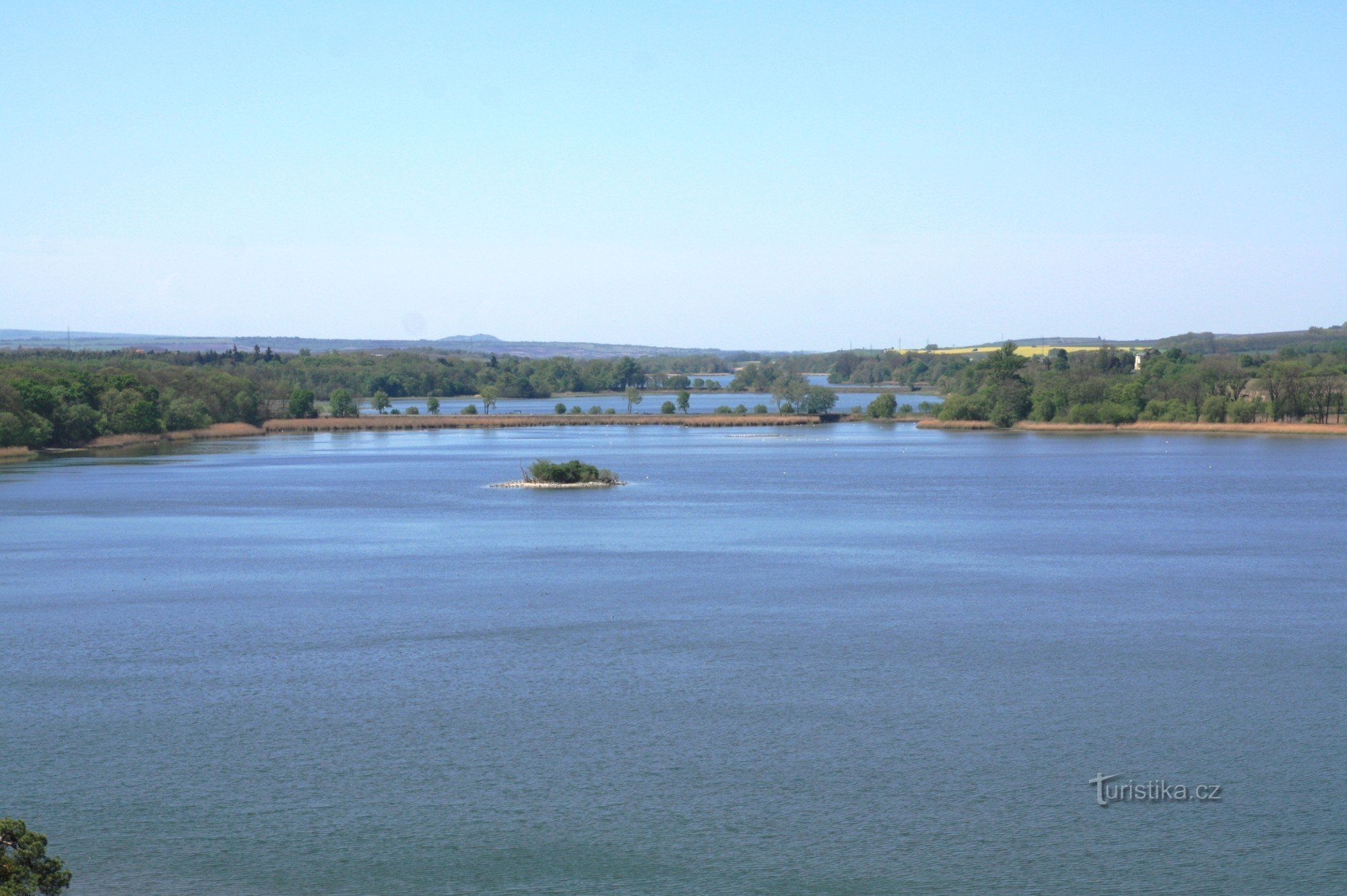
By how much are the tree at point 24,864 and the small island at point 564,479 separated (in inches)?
2054

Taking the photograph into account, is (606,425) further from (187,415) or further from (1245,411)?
(1245,411)

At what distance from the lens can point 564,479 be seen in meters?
64.8

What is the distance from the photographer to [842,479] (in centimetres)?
6944

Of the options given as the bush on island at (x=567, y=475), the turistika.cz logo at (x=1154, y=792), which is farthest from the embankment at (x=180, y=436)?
the turistika.cz logo at (x=1154, y=792)

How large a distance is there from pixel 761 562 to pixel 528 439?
287 feet

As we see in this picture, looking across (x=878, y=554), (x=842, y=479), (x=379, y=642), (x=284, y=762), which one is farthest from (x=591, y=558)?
(x=842, y=479)

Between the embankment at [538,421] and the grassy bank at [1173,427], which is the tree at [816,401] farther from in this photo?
the grassy bank at [1173,427]

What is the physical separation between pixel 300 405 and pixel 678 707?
131292 mm

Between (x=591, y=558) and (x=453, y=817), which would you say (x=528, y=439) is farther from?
(x=453, y=817)

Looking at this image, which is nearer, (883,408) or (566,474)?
(566,474)

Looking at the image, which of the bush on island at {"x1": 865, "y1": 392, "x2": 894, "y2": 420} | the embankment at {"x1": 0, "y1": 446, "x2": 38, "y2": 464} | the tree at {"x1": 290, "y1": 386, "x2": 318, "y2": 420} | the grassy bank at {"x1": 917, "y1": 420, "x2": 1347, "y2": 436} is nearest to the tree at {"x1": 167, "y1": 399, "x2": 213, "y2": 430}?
the tree at {"x1": 290, "y1": 386, "x2": 318, "y2": 420}

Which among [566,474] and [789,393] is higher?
[789,393]

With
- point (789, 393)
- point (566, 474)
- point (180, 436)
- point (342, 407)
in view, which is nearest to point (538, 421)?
point (342, 407)

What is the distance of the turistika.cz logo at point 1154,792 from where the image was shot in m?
16.2
